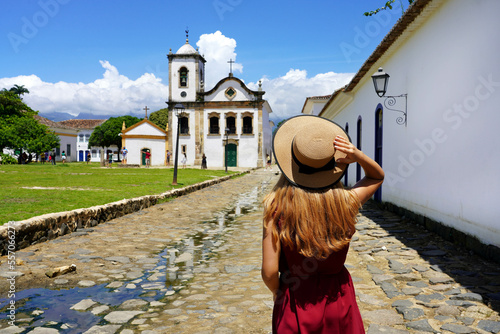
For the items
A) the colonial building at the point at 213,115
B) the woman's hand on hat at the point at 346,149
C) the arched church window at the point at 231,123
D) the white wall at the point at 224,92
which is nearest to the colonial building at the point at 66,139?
the colonial building at the point at 213,115

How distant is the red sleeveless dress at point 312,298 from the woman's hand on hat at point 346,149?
379 millimetres

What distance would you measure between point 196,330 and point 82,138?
8046 centimetres

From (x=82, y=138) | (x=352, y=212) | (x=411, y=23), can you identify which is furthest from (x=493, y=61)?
(x=82, y=138)

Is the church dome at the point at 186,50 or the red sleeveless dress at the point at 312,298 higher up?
the church dome at the point at 186,50

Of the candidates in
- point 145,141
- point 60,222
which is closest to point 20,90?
point 145,141

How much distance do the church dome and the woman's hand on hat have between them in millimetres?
42494

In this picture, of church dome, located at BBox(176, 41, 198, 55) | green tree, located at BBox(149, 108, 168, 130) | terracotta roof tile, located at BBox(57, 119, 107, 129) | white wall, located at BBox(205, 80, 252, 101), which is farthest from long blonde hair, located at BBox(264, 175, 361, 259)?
terracotta roof tile, located at BBox(57, 119, 107, 129)

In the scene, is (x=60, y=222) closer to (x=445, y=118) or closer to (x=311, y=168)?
(x=311, y=168)

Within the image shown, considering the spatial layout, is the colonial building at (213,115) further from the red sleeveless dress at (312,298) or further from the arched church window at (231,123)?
the red sleeveless dress at (312,298)

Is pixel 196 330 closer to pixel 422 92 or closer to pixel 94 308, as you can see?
pixel 94 308

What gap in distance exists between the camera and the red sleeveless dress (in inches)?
69.8

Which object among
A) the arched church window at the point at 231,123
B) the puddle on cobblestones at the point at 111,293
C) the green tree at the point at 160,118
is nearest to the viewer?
the puddle on cobblestones at the point at 111,293

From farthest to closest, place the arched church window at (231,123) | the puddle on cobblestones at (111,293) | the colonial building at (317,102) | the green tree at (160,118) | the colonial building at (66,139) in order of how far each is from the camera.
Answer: the green tree at (160,118) < the colonial building at (66,139) < the arched church window at (231,123) < the colonial building at (317,102) < the puddle on cobblestones at (111,293)

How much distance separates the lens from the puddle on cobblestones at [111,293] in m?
3.25
